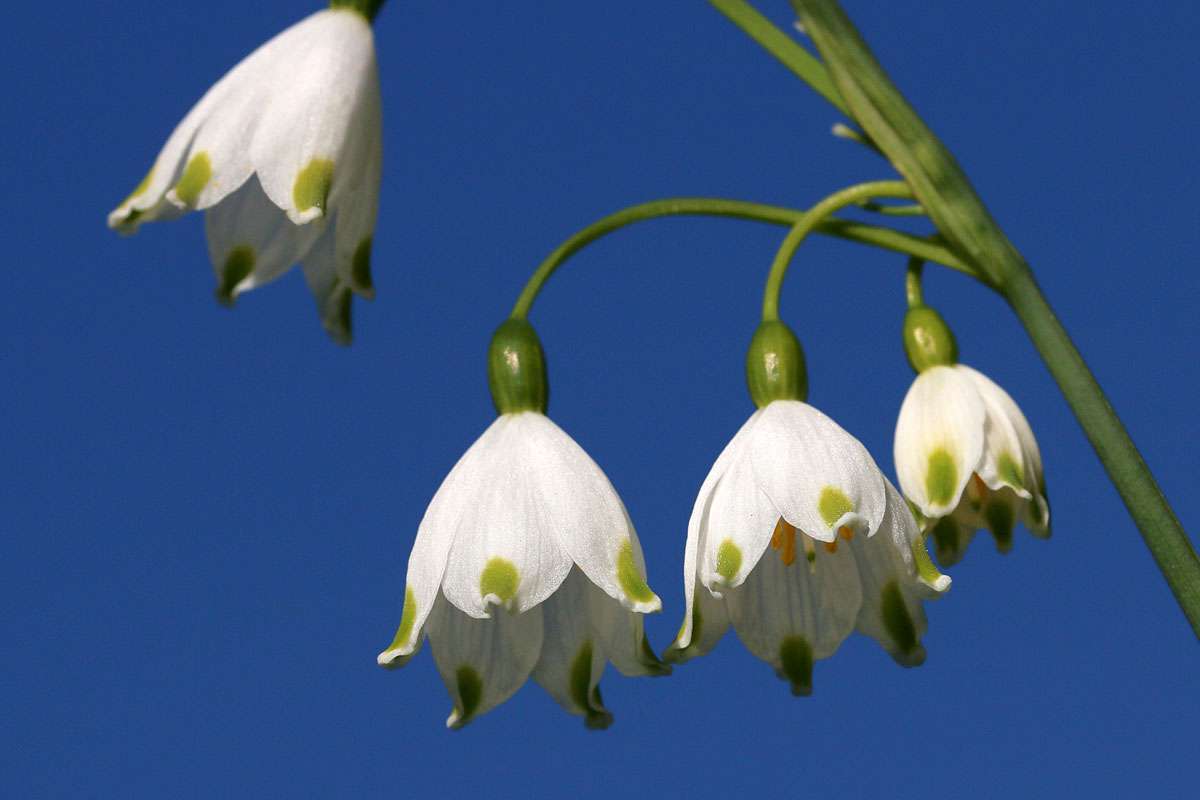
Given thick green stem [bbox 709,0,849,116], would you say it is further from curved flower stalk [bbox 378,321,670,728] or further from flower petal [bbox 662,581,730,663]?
flower petal [bbox 662,581,730,663]

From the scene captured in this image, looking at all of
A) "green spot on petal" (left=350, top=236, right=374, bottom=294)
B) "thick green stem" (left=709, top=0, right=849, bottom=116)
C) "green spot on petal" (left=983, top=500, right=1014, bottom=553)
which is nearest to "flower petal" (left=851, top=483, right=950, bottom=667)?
"green spot on petal" (left=983, top=500, right=1014, bottom=553)

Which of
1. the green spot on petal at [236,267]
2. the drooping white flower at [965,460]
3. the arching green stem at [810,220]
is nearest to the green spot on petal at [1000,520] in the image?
the drooping white flower at [965,460]

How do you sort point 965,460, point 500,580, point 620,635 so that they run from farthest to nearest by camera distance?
1. point 965,460
2. point 620,635
3. point 500,580

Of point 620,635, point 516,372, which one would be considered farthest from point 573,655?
point 516,372

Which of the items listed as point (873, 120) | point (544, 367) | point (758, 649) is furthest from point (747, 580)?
point (873, 120)

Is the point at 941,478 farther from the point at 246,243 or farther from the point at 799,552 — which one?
the point at 246,243

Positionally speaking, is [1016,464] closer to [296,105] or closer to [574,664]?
[574,664]
